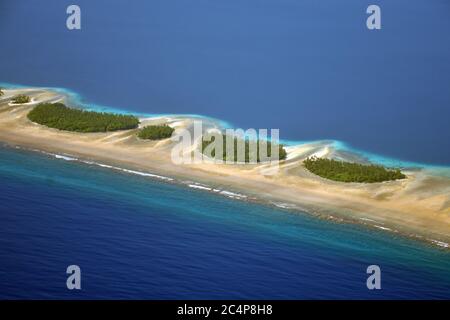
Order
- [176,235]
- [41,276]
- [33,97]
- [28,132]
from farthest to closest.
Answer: [33,97]
[28,132]
[176,235]
[41,276]

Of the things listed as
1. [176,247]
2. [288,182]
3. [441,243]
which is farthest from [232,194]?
[441,243]

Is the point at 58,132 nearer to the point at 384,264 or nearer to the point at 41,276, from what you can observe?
the point at 41,276

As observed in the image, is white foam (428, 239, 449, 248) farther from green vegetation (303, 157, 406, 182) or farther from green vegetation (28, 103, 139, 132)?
green vegetation (28, 103, 139, 132)

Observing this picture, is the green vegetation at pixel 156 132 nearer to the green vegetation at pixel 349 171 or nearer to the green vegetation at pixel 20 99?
the green vegetation at pixel 349 171

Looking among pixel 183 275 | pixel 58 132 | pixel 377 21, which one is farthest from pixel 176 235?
pixel 377 21

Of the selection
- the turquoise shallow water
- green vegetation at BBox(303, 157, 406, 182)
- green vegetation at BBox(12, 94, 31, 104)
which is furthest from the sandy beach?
green vegetation at BBox(12, 94, 31, 104)

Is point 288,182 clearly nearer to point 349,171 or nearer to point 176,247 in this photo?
point 349,171
